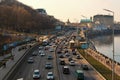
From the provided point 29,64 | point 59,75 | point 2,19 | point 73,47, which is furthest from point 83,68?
point 2,19

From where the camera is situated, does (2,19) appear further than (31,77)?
Yes

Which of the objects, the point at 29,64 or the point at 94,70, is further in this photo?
the point at 29,64

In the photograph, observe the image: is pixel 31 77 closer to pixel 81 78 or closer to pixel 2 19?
pixel 81 78

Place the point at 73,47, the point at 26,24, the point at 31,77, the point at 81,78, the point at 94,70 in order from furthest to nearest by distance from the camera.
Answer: the point at 26,24 → the point at 73,47 → the point at 94,70 → the point at 31,77 → the point at 81,78

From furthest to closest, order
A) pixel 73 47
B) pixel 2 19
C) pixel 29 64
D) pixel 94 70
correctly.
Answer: pixel 2 19 → pixel 73 47 → pixel 29 64 → pixel 94 70

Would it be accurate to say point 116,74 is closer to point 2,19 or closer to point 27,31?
point 2,19

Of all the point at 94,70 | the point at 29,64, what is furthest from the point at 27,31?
the point at 94,70

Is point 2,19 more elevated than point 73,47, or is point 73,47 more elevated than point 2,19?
point 2,19

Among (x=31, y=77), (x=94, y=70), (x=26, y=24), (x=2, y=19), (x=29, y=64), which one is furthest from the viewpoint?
(x=26, y=24)

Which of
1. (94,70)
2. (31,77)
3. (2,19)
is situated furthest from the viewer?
(2,19)
